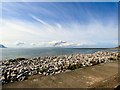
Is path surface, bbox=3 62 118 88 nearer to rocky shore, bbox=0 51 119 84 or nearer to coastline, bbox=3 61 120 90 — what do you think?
coastline, bbox=3 61 120 90

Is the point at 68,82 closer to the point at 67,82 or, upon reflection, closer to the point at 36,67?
the point at 67,82

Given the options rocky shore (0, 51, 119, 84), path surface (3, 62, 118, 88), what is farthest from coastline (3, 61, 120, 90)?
rocky shore (0, 51, 119, 84)

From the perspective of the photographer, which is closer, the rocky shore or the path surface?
the path surface

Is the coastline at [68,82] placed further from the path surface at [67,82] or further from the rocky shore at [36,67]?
the rocky shore at [36,67]

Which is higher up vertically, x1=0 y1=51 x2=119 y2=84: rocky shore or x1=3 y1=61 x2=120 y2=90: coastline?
x1=3 y1=61 x2=120 y2=90: coastline

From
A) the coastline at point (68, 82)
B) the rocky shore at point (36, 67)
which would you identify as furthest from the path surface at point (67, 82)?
the rocky shore at point (36, 67)

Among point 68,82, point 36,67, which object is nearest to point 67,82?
point 68,82

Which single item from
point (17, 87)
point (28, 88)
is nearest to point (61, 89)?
point (28, 88)

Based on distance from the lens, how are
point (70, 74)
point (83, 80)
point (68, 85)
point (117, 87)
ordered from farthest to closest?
point (70, 74) < point (83, 80) < point (68, 85) < point (117, 87)

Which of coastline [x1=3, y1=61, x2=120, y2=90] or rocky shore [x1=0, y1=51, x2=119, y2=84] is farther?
rocky shore [x1=0, y1=51, x2=119, y2=84]

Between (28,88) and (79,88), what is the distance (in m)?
1.16

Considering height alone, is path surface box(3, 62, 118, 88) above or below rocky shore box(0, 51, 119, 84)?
above

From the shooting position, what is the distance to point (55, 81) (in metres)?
4.00

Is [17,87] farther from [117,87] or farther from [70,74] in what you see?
[117,87]
